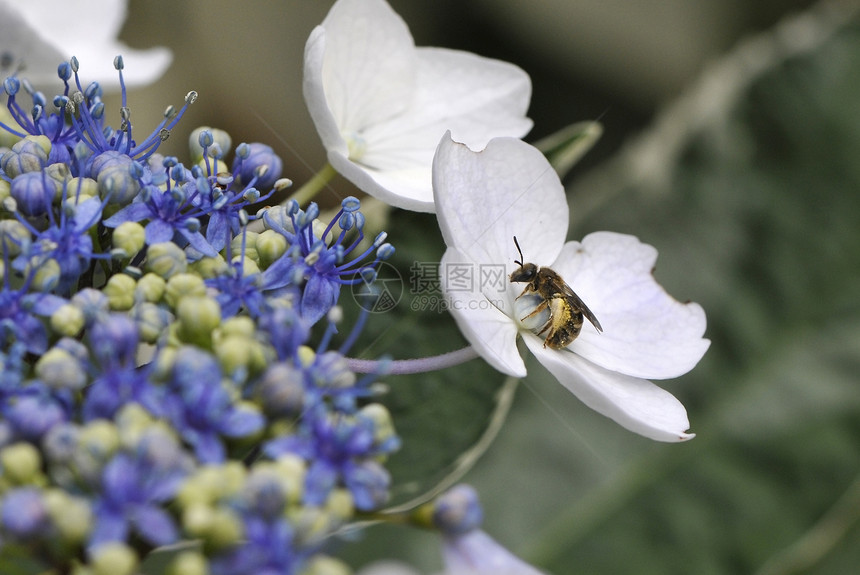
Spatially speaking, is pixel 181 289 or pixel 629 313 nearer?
pixel 181 289

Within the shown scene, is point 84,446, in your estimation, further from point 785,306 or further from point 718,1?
point 718,1

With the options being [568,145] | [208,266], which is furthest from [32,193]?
[568,145]

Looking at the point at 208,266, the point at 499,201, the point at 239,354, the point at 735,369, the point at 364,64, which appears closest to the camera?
the point at 239,354

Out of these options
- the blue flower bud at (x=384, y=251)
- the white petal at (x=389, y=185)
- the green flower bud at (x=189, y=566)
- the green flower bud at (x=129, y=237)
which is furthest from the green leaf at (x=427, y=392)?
the green flower bud at (x=189, y=566)

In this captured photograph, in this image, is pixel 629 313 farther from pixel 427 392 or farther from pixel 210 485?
pixel 210 485

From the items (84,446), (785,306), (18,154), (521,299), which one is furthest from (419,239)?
(785,306)

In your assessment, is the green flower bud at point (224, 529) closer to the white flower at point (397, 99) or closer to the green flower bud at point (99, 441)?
the green flower bud at point (99, 441)
